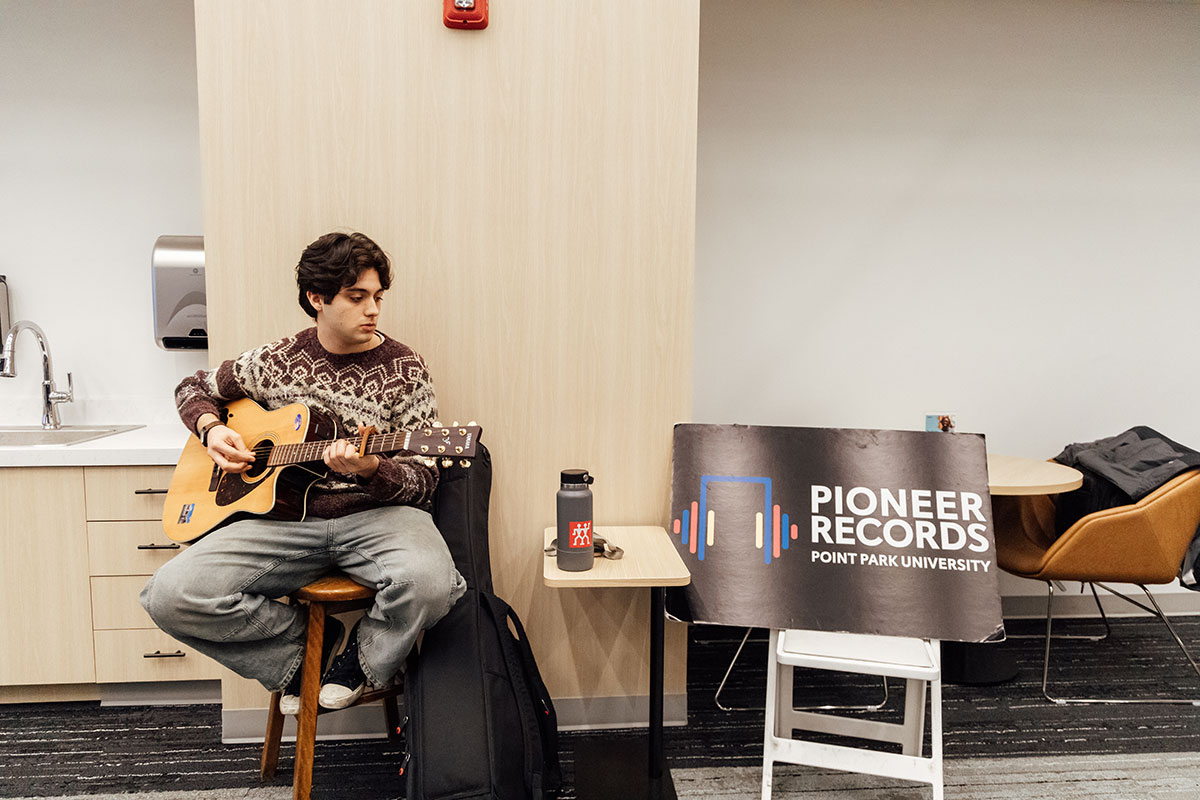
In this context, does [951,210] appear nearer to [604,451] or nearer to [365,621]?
[604,451]

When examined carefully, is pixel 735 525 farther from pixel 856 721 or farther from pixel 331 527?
pixel 331 527

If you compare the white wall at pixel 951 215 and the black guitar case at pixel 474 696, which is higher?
the white wall at pixel 951 215

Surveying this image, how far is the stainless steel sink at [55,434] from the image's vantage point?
103 inches

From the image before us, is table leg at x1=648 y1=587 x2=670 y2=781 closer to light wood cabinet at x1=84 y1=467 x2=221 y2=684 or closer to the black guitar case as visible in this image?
the black guitar case

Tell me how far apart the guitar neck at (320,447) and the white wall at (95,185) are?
1.43 m

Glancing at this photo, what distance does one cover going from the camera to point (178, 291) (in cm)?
264

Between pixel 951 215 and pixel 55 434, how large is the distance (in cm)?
389

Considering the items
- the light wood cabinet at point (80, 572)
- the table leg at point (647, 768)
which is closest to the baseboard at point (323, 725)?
the light wood cabinet at point (80, 572)

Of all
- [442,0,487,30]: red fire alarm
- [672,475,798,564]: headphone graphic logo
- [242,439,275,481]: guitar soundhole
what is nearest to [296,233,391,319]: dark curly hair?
[242,439,275,481]: guitar soundhole

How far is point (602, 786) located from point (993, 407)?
2.49 meters

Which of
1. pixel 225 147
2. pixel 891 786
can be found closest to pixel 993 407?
pixel 891 786

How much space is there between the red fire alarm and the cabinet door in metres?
1.86

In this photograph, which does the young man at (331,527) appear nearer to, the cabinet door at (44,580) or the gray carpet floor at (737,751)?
the gray carpet floor at (737,751)

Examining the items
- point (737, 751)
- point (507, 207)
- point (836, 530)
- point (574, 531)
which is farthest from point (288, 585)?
point (836, 530)
